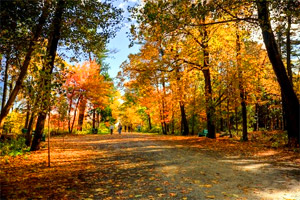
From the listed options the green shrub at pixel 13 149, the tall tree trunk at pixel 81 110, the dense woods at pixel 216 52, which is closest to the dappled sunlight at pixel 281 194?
the dense woods at pixel 216 52

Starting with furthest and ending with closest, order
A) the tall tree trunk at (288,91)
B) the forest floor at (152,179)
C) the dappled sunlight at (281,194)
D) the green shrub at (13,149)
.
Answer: the tall tree trunk at (288,91) → the green shrub at (13,149) → the forest floor at (152,179) → the dappled sunlight at (281,194)

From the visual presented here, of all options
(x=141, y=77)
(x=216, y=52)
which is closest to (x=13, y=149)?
(x=141, y=77)

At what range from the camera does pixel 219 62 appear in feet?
49.1

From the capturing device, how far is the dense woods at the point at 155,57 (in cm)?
682

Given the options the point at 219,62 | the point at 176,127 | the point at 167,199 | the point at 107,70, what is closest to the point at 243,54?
the point at 219,62

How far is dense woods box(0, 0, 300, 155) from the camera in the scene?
6816 millimetres

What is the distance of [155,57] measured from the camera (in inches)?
656

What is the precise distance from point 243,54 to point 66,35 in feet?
39.4

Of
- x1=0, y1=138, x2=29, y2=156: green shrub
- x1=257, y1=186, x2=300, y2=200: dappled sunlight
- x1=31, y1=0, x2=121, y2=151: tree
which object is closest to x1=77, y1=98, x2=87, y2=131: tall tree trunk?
x1=0, y1=138, x2=29, y2=156: green shrub

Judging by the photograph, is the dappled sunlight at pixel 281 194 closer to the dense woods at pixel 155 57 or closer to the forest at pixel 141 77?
the forest at pixel 141 77

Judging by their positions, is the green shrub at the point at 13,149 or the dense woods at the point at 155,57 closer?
the dense woods at the point at 155,57

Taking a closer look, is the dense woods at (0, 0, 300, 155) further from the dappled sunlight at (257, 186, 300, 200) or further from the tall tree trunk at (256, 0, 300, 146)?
the dappled sunlight at (257, 186, 300, 200)

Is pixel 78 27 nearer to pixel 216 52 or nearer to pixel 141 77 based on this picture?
pixel 141 77

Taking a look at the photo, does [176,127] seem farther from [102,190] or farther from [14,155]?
[102,190]
